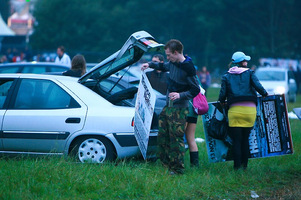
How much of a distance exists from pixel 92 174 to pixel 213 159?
1.87 m

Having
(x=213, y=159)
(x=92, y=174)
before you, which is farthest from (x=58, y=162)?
(x=213, y=159)

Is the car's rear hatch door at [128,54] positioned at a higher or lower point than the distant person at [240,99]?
higher

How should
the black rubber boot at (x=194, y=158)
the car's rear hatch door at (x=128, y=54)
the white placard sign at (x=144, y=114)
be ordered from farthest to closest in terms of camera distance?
1. the black rubber boot at (x=194, y=158)
2. the car's rear hatch door at (x=128, y=54)
3. the white placard sign at (x=144, y=114)

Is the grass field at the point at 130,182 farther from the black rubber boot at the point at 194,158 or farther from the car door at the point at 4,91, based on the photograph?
the car door at the point at 4,91

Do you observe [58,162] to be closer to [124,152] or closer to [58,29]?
[124,152]

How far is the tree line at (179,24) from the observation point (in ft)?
158

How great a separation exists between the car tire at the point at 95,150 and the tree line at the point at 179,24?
135 ft

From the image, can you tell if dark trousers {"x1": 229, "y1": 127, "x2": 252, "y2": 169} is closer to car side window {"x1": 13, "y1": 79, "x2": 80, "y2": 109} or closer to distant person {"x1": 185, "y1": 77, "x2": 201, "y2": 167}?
distant person {"x1": 185, "y1": 77, "x2": 201, "y2": 167}

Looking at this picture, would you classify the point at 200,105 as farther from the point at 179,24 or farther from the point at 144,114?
the point at 179,24

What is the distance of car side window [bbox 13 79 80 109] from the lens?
22.0 feet

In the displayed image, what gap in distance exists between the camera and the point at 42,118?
6594 millimetres

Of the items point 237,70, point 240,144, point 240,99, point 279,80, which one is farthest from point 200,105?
point 279,80

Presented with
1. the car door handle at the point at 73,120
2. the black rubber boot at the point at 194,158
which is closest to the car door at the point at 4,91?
the car door handle at the point at 73,120

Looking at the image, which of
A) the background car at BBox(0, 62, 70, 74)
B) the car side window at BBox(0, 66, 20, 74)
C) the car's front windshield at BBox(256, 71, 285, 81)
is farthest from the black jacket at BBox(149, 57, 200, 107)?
the car's front windshield at BBox(256, 71, 285, 81)
